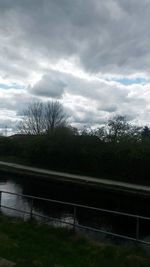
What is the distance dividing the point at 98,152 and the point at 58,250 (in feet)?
97.1

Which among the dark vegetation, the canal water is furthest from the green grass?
the dark vegetation

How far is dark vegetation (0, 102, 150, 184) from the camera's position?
34312 mm

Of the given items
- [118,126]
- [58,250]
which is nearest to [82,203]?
[58,250]

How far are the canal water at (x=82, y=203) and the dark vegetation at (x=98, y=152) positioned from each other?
7.68 m

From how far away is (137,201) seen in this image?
22.6m

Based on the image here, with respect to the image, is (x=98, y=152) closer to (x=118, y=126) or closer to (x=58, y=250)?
(x=118, y=126)

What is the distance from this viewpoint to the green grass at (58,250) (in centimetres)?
711

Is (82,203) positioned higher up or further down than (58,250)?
further down

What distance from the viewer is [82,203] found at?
21.0 m

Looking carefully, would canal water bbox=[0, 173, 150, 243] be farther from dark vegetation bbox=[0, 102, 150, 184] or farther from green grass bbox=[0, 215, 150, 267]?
dark vegetation bbox=[0, 102, 150, 184]

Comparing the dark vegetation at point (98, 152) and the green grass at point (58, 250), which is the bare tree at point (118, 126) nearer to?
the dark vegetation at point (98, 152)

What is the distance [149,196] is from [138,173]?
9.90 metres

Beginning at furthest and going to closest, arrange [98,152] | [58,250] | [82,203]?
[98,152] → [82,203] → [58,250]

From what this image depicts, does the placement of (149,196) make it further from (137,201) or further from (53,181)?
(53,181)
